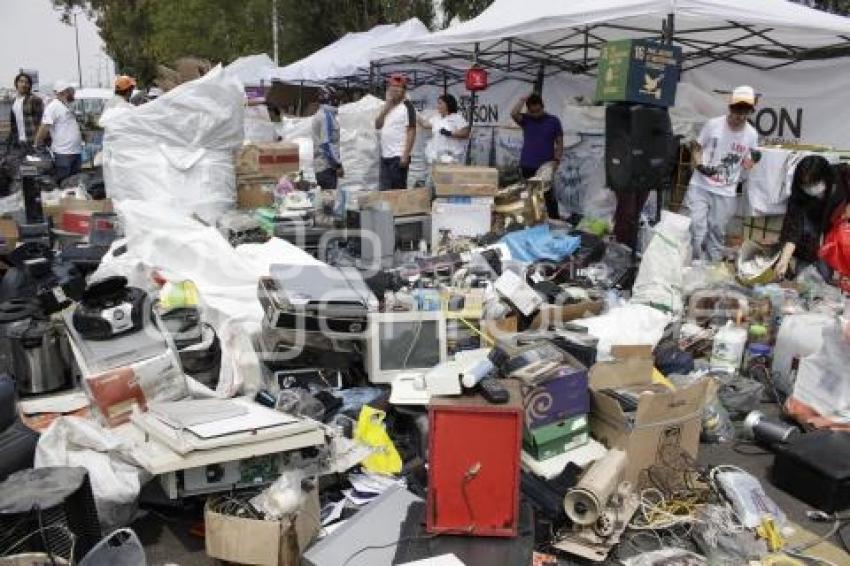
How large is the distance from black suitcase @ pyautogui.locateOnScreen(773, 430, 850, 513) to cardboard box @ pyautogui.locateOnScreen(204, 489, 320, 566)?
241 cm

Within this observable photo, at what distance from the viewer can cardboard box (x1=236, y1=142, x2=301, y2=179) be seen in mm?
7703

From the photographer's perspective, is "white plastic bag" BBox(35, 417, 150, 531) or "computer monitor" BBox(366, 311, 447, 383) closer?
"white plastic bag" BBox(35, 417, 150, 531)

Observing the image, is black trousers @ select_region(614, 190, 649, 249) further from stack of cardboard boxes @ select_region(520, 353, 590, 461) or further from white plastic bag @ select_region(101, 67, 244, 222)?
white plastic bag @ select_region(101, 67, 244, 222)

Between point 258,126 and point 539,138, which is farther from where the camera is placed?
point 258,126

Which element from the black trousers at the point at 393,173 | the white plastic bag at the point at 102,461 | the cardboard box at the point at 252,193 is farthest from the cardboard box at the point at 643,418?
the black trousers at the point at 393,173

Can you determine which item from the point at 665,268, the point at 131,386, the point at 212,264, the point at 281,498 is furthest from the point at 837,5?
the point at 281,498

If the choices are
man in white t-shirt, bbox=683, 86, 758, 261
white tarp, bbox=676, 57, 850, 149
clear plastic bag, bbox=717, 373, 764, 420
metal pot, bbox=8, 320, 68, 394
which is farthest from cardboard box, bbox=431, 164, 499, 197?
metal pot, bbox=8, 320, 68, 394

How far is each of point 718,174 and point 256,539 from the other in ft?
17.6

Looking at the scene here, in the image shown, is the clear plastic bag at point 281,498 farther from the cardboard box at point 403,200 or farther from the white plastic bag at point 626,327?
the cardboard box at point 403,200

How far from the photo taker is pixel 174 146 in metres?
7.14

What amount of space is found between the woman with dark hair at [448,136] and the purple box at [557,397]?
6.61 m

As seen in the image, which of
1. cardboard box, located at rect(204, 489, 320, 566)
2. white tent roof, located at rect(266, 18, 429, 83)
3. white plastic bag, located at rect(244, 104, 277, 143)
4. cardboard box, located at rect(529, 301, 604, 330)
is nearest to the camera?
cardboard box, located at rect(204, 489, 320, 566)

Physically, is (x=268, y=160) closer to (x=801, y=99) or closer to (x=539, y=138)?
(x=539, y=138)

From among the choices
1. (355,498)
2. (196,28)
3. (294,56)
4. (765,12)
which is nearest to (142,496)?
(355,498)
